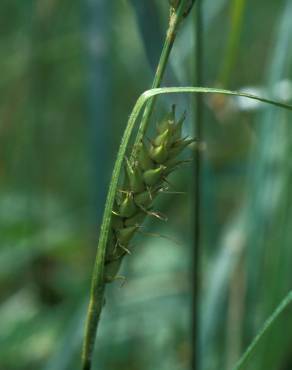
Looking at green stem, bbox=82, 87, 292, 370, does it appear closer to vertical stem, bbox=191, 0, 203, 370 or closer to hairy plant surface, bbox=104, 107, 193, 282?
hairy plant surface, bbox=104, 107, 193, 282

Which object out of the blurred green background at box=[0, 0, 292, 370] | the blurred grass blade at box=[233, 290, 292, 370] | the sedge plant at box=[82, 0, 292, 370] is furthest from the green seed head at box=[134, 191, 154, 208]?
the blurred green background at box=[0, 0, 292, 370]

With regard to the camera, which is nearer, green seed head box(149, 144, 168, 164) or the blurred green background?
green seed head box(149, 144, 168, 164)

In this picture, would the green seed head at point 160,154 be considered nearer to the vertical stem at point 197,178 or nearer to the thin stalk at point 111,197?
the thin stalk at point 111,197

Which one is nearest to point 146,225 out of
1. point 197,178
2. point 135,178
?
point 197,178

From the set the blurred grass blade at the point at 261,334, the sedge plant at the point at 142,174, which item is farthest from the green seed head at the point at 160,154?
the blurred grass blade at the point at 261,334

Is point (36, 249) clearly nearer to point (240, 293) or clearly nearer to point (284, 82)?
point (240, 293)

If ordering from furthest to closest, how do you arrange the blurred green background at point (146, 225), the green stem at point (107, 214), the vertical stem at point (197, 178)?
1. the blurred green background at point (146, 225)
2. the vertical stem at point (197, 178)
3. the green stem at point (107, 214)
